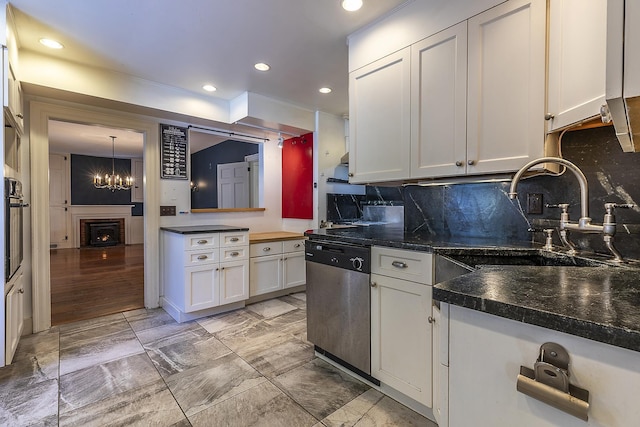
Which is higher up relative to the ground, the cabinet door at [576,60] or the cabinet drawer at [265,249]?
the cabinet door at [576,60]

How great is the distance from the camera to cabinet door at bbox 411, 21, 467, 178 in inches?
65.9

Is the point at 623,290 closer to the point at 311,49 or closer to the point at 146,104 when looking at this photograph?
the point at 311,49

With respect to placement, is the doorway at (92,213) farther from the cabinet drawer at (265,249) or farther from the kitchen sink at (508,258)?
the kitchen sink at (508,258)

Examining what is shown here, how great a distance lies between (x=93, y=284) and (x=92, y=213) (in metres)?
4.40

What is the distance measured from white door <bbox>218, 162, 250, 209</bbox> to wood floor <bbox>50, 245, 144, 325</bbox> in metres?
1.90

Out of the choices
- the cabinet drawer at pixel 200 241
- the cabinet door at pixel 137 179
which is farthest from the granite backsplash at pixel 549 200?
the cabinet door at pixel 137 179

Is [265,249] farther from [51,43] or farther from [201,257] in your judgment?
[51,43]

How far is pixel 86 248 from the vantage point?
7.23 metres

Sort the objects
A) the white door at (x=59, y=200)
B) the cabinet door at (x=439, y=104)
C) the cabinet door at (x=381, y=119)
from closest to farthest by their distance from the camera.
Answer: the cabinet door at (x=439, y=104) < the cabinet door at (x=381, y=119) < the white door at (x=59, y=200)

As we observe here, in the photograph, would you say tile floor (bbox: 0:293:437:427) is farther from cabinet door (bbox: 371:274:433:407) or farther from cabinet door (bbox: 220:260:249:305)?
cabinet door (bbox: 220:260:249:305)

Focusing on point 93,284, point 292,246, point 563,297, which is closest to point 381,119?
point 563,297

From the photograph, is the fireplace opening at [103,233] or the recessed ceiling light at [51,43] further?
the fireplace opening at [103,233]

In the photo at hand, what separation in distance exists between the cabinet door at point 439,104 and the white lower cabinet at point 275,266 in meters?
2.07

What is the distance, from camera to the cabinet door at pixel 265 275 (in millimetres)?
3348
